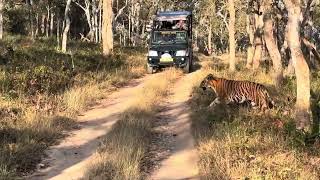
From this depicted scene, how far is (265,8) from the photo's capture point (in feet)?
63.9

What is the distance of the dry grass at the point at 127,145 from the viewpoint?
8.17 meters

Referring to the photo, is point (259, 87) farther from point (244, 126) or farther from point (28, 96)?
point (28, 96)

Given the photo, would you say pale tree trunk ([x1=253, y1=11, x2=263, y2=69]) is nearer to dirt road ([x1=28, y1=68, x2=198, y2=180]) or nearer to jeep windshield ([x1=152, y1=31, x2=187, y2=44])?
jeep windshield ([x1=152, y1=31, x2=187, y2=44])

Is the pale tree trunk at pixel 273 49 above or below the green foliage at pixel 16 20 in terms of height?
below

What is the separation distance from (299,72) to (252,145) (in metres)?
1.92

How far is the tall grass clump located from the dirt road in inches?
11.1

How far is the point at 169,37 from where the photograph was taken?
82.0 ft

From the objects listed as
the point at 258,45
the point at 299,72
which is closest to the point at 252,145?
the point at 299,72

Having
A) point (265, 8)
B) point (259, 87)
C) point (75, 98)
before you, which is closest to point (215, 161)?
point (259, 87)

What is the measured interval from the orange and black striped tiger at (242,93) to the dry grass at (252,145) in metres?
0.32

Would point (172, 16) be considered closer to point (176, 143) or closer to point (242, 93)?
point (242, 93)

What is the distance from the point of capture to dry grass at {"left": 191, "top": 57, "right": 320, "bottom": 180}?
313 inches

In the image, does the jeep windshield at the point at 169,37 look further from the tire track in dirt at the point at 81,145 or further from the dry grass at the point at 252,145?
the dry grass at the point at 252,145

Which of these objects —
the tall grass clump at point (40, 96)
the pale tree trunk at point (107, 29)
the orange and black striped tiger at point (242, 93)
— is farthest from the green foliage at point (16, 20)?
the orange and black striped tiger at point (242, 93)
